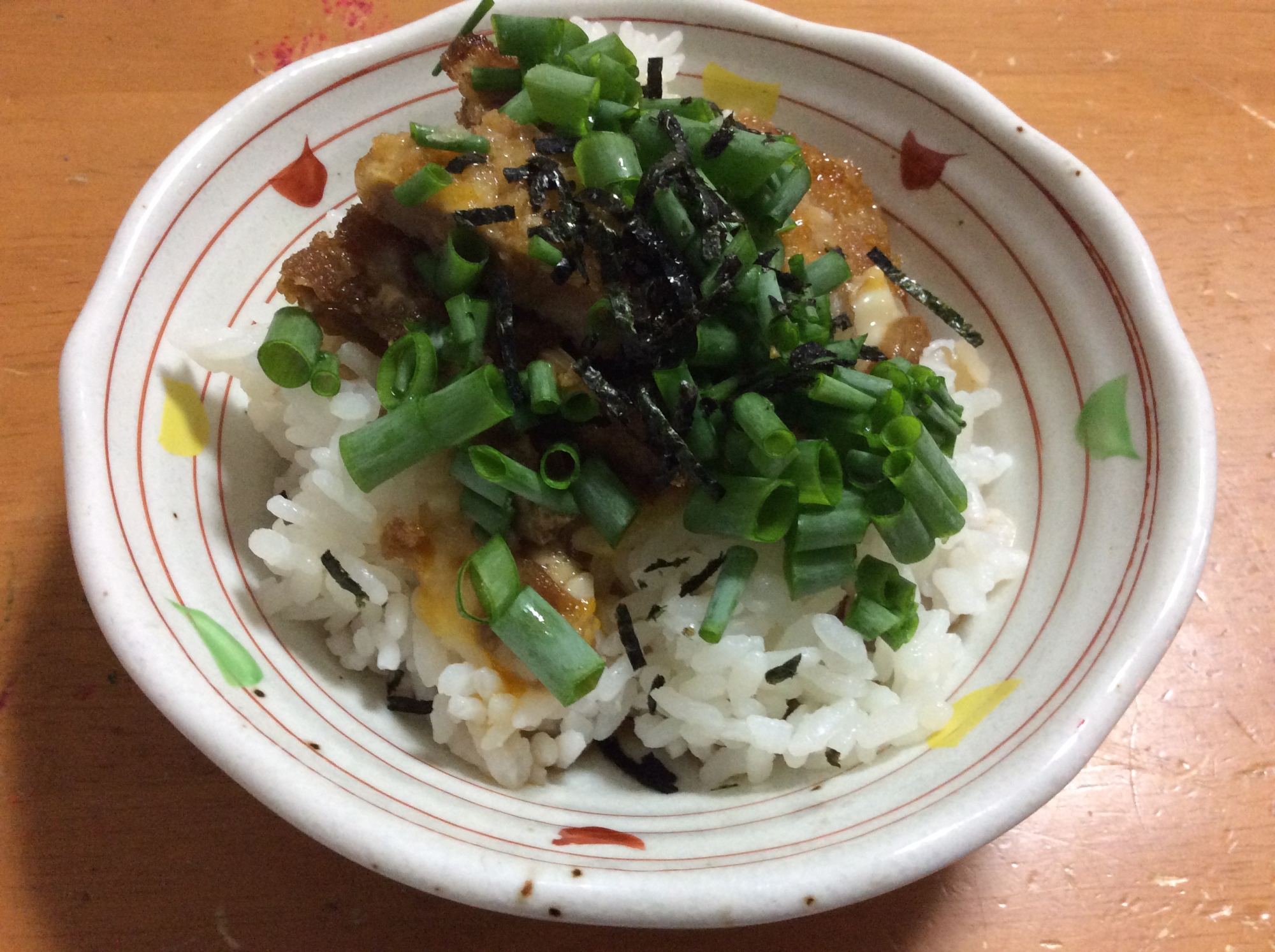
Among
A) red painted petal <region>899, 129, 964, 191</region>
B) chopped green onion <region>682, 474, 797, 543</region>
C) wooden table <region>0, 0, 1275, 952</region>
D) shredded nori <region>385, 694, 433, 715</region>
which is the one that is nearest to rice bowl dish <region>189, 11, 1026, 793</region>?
shredded nori <region>385, 694, 433, 715</region>

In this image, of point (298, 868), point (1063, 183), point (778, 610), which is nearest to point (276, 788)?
point (298, 868)

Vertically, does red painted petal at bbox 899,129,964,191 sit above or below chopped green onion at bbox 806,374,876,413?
above

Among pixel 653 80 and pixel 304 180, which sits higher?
pixel 653 80

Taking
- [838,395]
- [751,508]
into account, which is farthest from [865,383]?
[751,508]

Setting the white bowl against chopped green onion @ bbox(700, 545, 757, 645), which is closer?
the white bowl

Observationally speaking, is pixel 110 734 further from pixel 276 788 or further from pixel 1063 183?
pixel 1063 183

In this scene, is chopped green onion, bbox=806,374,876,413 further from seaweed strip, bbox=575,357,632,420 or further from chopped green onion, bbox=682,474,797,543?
seaweed strip, bbox=575,357,632,420

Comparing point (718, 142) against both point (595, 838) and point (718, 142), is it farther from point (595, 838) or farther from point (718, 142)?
point (595, 838)
